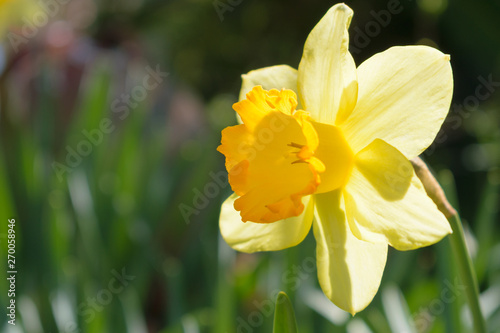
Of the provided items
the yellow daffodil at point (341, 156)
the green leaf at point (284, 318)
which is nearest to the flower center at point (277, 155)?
the yellow daffodil at point (341, 156)

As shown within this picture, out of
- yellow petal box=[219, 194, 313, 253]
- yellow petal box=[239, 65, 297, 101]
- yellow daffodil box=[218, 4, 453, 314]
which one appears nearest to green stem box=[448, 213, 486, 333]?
yellow daffodil box=[218, 4, 453, 314]

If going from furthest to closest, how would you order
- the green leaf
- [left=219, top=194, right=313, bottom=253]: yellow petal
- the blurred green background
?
1. the blurred green background
2. [left=219, top=194, right=313, bottom=253]: yellow petal
3. the green leaf

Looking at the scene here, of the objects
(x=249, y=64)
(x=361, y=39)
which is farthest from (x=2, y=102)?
(x=361, y=39)

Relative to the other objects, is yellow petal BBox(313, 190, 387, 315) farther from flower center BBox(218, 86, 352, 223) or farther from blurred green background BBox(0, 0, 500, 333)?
blurred green background BBox(0, 0, 500, 333)

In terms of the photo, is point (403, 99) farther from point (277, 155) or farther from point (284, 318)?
point (284, 318)

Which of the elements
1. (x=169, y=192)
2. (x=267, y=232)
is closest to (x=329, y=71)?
(x=267, y=232)

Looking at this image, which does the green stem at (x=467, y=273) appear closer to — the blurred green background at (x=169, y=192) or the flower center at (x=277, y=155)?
the flower center at (x=277, y=155)

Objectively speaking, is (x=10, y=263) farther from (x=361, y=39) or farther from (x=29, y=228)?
(x=361, y=39)
